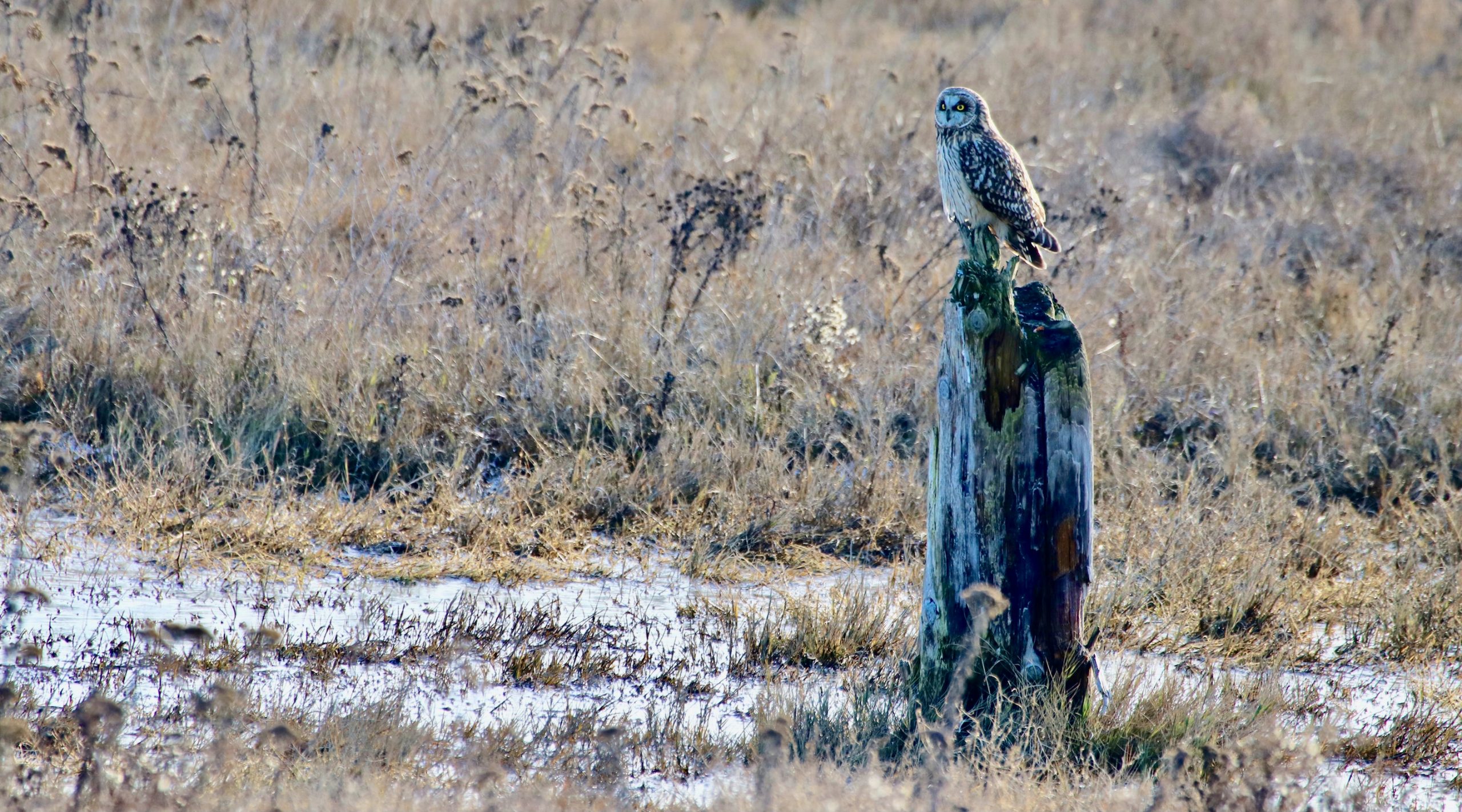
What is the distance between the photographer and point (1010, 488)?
3.34 meters

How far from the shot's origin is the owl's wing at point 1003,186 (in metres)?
4.62

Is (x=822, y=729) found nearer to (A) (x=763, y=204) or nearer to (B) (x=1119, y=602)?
(B) (x=1119, y=602)

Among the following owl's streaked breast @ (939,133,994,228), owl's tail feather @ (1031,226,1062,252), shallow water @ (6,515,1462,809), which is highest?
owl's streaked breast @ (939,133,994,228)

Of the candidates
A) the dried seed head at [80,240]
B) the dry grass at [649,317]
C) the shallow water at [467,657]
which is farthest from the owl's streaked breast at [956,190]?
the dried seed head at [80,240]

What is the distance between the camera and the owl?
4625 millimetres

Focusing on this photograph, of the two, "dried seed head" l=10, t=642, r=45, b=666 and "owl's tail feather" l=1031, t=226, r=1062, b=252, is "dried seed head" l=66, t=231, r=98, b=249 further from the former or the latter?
"owl's tail feather" l=1031, t=226, r=1062, b=252

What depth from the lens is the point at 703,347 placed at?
5.96m

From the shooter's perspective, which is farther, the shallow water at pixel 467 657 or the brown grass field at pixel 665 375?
the shallow water at pixel 467 657

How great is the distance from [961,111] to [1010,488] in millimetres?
2052

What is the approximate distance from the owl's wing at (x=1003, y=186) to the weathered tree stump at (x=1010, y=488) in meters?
1.19

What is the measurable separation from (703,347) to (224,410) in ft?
6.91

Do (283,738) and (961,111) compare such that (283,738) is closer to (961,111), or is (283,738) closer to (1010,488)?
(1010,488)

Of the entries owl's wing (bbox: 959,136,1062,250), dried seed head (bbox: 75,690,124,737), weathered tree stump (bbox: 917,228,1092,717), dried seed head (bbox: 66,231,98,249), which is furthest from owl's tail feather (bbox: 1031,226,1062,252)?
dried seed head (bbox: 66,231,98,249)

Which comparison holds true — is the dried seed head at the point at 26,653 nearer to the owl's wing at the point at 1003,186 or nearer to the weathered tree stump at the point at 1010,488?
the weathered tree stump at the point at 1010,488
